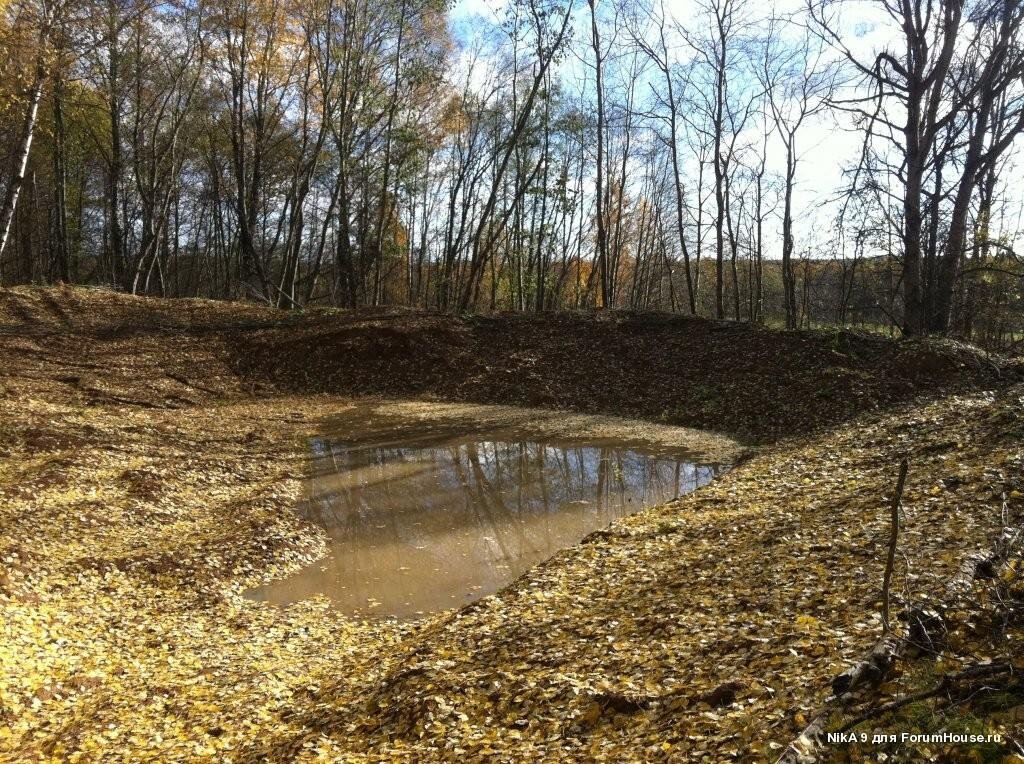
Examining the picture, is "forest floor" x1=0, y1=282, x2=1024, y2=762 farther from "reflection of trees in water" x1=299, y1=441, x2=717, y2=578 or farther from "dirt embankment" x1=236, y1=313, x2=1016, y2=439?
"reflection of trees in water" x1=299, y1=441, x2=717, y2=578

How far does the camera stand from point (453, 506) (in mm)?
11414

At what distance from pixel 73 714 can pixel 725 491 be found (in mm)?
8884

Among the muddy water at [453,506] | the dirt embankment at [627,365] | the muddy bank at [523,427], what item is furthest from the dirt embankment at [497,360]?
the muddy water at [453,506]

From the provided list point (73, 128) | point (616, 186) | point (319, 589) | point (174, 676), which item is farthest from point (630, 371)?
point (73, 128)

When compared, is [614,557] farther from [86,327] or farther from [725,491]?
[86,327]

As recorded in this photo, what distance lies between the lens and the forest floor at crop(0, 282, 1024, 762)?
4.09 m

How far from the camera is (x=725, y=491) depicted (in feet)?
33.6

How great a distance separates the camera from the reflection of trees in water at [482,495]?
31.6 ft

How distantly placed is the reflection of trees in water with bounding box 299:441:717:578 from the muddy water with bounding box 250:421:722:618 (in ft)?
0.08

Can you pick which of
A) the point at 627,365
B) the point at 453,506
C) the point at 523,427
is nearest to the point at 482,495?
the point at 453,506

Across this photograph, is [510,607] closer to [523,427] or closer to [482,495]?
[482,495]

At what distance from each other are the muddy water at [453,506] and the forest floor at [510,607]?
1.85ft

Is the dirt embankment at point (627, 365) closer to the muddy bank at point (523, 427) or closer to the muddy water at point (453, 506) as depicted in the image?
the muddy bank at point (523, 427)

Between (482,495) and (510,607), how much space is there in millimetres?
5387
